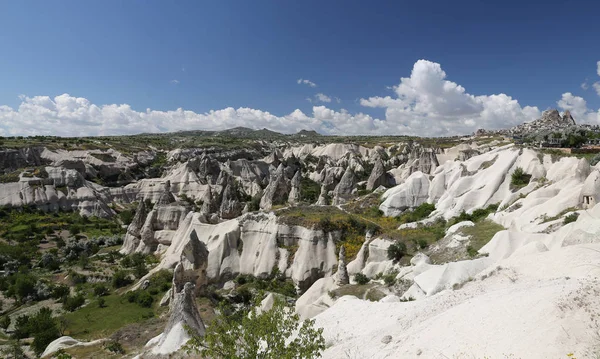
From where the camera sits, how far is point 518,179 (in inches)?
1342

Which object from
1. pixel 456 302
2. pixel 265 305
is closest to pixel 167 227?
pixel 265 305

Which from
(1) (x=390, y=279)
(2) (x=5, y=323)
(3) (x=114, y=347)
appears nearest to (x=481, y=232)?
(1) (x=390, y=279)

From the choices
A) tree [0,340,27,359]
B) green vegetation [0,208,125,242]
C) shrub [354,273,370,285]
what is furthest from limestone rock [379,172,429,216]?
green vegetation [0,208,125,242]

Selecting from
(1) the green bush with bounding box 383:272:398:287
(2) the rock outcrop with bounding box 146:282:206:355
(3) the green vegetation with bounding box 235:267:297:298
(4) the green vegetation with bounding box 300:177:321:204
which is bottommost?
(3) the green vegetation with bounding box 235:267:297:298

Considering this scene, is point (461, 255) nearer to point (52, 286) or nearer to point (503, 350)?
point (503, 350)

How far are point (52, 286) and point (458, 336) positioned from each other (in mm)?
42947

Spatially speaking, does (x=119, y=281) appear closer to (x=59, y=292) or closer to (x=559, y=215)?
(x=59, y=292)

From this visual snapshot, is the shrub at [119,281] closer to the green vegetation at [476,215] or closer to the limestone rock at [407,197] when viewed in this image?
the limestone rock at [407,197]

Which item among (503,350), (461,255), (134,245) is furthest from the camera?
(134,245)

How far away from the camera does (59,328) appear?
26.4 metres

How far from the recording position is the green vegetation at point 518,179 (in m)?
33.6

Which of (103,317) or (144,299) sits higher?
(144,299)

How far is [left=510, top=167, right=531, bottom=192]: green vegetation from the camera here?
33.6 metres

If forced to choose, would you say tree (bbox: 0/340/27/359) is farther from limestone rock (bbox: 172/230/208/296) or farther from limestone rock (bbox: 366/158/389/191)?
limestone rock (bbox: 366/158/389/191)
